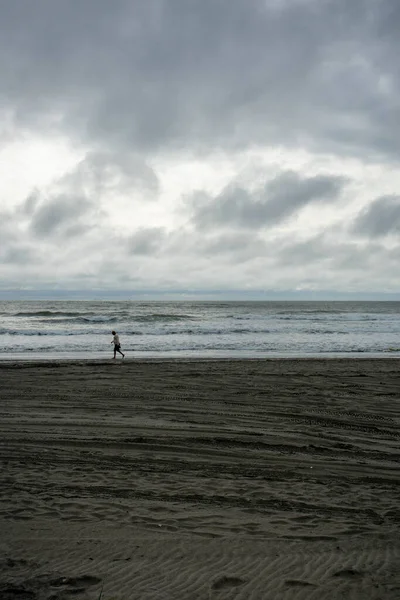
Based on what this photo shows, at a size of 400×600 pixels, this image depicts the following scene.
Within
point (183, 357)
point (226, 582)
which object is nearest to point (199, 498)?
point (226, 582)

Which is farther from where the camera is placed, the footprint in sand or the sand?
the sand

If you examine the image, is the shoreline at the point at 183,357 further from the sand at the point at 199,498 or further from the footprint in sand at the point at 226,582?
the footprint in sand at the point at 226,582

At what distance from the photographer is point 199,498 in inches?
205

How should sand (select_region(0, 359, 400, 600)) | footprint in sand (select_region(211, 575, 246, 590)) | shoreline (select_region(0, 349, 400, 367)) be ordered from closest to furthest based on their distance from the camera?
footprint in sand (select_region(211, 575, 246, 590)) → sand (select_region(0, 359, 400, 600)) → shoreline (select_region(0, 349, 400, 367))

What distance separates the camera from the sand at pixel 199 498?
12.0 ft

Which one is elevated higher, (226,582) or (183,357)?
(226,582)

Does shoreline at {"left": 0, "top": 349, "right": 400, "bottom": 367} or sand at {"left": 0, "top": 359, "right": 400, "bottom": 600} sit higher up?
sand at {"left": 0, "top": 359, "right": 400, "bottom": 600}

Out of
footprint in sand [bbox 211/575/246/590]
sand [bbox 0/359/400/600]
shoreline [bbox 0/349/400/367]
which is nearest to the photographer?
footprint in sand [bbox 211/575/246/590]

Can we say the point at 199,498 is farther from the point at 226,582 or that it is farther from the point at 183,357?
the point at 183,357

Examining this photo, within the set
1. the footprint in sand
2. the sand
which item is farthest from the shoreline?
the footprint in sand

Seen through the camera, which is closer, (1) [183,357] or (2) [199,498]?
(2) [199,498]

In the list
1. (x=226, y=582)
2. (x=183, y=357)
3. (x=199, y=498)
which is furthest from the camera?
(x=183, y=357)

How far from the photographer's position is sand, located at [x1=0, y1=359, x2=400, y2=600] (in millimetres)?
3672

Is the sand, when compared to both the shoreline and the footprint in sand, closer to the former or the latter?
the footprint in sand
